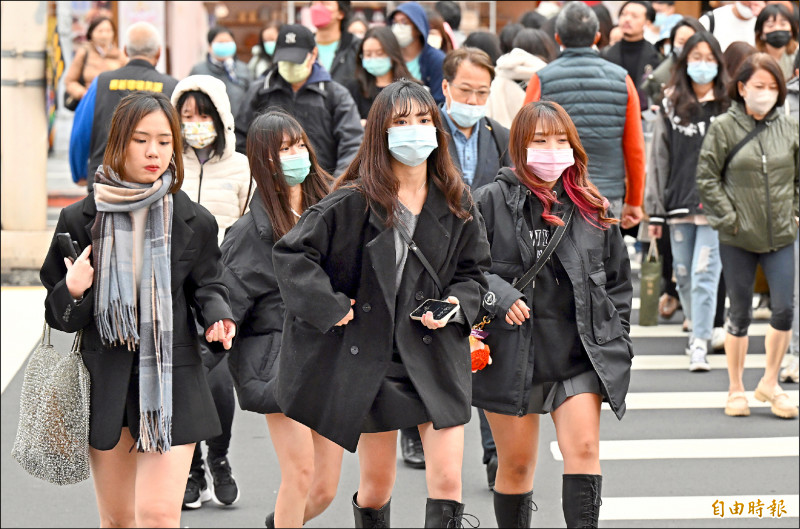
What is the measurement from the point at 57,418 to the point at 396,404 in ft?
4.03

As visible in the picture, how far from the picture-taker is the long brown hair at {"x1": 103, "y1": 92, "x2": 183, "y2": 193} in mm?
4570

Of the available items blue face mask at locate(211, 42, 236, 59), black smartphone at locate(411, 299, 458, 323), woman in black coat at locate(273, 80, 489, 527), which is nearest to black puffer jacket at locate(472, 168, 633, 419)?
woman in black coat at locate(273, 80, 489, 527)

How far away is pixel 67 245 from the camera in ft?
14.8

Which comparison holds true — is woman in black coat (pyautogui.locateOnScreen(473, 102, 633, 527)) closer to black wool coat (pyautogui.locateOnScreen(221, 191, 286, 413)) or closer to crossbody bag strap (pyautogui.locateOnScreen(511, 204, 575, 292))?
crossbody bag strap (pyautogui.locateOnScreen(511, 204, 575, 292))

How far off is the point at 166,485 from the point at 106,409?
0.36m

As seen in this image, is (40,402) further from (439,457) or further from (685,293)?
(685,293)

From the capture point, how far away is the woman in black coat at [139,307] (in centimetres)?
450

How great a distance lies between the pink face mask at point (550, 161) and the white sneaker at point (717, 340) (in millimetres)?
5366

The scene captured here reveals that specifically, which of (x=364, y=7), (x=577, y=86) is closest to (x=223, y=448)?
(x=577, y=86)

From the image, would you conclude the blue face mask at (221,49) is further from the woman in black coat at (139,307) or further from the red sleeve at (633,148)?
the woman in black coat at (139,307)

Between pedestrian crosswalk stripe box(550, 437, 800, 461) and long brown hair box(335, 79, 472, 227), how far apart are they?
3671 mm

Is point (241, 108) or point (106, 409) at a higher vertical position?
point (241, 108)

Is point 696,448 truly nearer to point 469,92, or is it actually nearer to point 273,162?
point 469,92

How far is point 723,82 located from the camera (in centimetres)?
918
